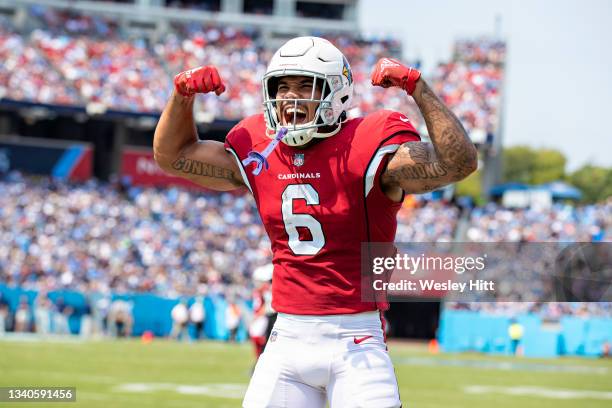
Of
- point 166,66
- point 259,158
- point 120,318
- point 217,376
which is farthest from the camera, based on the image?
point 166,66

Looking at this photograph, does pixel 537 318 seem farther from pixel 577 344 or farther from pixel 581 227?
pixel 581 227

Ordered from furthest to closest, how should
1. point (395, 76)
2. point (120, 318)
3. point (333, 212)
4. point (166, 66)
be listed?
1. point (166, 66)
2. point (120, 318)
3. point (333, 212)
4. point (395, 76)

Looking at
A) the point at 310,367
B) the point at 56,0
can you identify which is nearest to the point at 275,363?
the point at 310,367

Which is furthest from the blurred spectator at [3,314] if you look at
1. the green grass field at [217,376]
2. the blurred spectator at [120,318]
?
the green grass field at [217,376]

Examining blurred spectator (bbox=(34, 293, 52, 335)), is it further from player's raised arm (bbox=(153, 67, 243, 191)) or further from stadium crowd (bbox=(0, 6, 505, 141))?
player's raised arm (bbox=(153, 67, 243, 191))

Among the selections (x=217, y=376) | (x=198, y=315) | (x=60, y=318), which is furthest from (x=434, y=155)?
(x=60, y=318)

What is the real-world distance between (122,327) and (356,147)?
20893mm

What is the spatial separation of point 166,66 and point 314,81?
2971 centimetres

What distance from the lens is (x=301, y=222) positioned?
395 cm

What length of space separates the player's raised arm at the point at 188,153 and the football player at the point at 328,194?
0.07 meters

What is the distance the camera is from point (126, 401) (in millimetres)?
10367

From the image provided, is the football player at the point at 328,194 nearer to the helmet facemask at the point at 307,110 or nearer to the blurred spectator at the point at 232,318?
the helmet facemask at the point at 307,110

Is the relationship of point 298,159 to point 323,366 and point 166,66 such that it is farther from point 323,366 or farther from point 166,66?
point 166,66

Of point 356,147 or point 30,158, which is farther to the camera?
point 30,158
